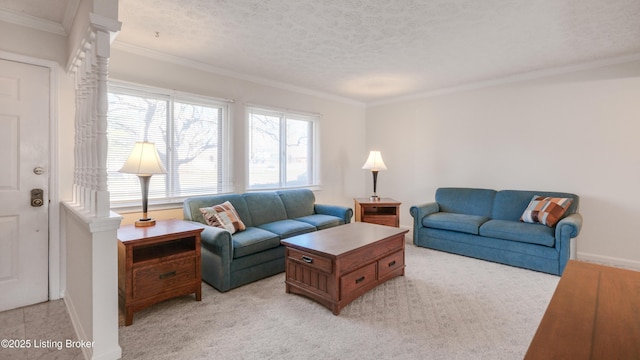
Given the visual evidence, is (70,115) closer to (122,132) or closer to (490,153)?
(122,132)

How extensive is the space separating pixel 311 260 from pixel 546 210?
291 centimetres

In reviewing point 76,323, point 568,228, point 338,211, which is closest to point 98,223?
point 76,323

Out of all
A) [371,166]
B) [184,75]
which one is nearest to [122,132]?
[184,75]

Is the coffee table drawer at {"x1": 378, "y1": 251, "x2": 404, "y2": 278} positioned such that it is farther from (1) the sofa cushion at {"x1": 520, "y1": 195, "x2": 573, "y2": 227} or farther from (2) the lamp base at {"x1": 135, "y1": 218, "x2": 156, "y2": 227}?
(2) the lamp base at {"x1": 135, "y1": 218, "x2": 156, "y2": 227}

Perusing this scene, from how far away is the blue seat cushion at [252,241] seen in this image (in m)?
2.97

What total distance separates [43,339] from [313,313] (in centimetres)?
190

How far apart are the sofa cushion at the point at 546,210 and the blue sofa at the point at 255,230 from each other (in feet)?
7.26

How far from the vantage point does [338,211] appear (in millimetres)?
4316

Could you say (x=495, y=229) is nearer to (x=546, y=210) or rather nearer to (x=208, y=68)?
(x=546, y=210)

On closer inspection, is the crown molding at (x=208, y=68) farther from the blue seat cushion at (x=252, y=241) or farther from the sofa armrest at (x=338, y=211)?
the blue seat cushion at (x=252, y=241)

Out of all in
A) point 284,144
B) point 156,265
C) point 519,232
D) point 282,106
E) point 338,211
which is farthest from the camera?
point 284,144

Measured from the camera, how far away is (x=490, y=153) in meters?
4.56

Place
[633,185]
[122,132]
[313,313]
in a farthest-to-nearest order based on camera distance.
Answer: [633,185] → [122,132] → [313,313]

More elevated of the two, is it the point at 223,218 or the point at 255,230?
the point at 223,218
